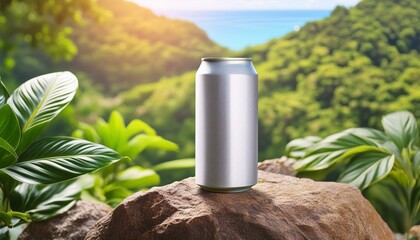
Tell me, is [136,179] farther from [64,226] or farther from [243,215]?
[243,215]

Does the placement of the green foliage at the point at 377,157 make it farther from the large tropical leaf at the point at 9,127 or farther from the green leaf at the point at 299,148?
the large tropical leaf at the point at 9,127

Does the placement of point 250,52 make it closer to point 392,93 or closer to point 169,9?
point 169,9

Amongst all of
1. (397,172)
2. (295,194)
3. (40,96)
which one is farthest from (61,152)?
(397,172)

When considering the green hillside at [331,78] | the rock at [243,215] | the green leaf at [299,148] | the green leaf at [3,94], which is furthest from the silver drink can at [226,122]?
the green hillside at [331,78]

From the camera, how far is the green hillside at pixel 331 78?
143 inches

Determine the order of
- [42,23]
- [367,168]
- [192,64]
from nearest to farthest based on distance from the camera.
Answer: [367,168] < [42,23] < [192,64]

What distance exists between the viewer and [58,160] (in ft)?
6.17

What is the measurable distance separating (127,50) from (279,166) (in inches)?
93.2

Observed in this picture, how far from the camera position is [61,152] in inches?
75.4

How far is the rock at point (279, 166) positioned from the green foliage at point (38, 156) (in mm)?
848

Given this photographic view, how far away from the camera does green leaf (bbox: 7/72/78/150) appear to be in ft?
6.41

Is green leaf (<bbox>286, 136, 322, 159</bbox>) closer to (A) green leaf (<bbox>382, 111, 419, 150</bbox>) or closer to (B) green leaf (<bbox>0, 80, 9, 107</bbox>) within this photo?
(A) green leaf (<bbox>382, 111, 419, 150</bbox>)

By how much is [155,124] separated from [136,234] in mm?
2702

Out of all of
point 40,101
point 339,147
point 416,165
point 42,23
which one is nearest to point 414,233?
point 416,165
